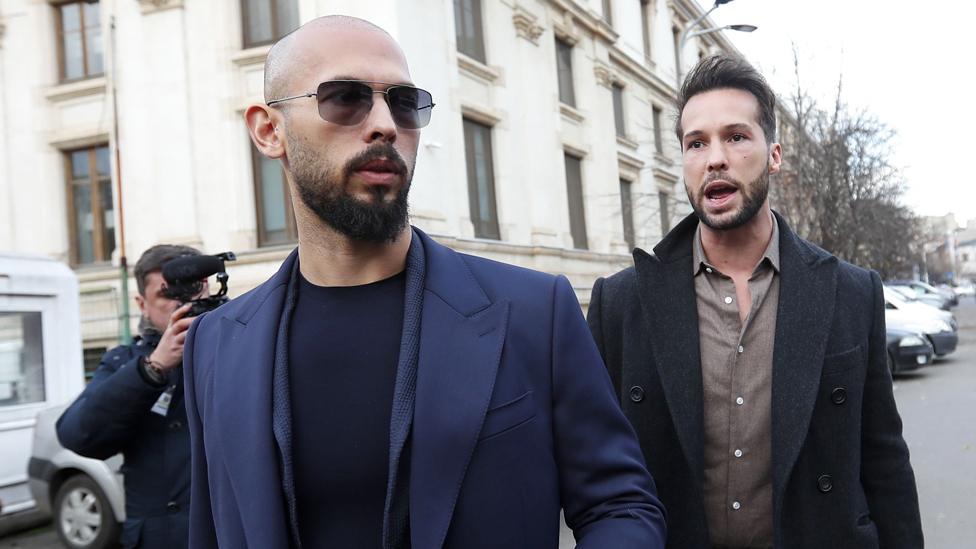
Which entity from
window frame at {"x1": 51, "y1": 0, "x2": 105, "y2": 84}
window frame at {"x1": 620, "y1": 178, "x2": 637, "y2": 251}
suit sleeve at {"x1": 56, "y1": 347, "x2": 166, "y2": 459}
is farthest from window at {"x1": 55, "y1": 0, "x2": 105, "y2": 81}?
suit sleeve at {"x1": 56, "y1": 347, "x2": 166, "y2": 459}

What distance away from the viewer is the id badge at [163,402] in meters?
3.35

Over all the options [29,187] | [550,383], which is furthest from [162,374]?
[29,187]

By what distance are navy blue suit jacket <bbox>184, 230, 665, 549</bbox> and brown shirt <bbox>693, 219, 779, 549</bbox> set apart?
2.53ft

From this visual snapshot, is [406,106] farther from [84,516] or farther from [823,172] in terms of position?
[823,172]

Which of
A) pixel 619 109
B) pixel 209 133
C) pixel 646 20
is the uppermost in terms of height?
pixel 646 20

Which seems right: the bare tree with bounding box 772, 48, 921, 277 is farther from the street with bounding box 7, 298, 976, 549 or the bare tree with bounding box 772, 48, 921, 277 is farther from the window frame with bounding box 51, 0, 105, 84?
the window frame with bounding box 51, 0, 105, 84

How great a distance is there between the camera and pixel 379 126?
5.87 ft

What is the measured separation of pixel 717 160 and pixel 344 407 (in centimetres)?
141

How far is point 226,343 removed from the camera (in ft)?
6.24

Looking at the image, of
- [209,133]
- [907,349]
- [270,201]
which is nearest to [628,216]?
[907,349]

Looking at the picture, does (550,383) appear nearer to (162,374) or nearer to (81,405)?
(162,374)

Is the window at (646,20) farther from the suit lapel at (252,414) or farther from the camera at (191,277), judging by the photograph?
the suit lapel at (252,414)

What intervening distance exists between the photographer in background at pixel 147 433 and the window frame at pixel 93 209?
12849 mm

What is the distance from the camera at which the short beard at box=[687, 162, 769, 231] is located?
2488mm
